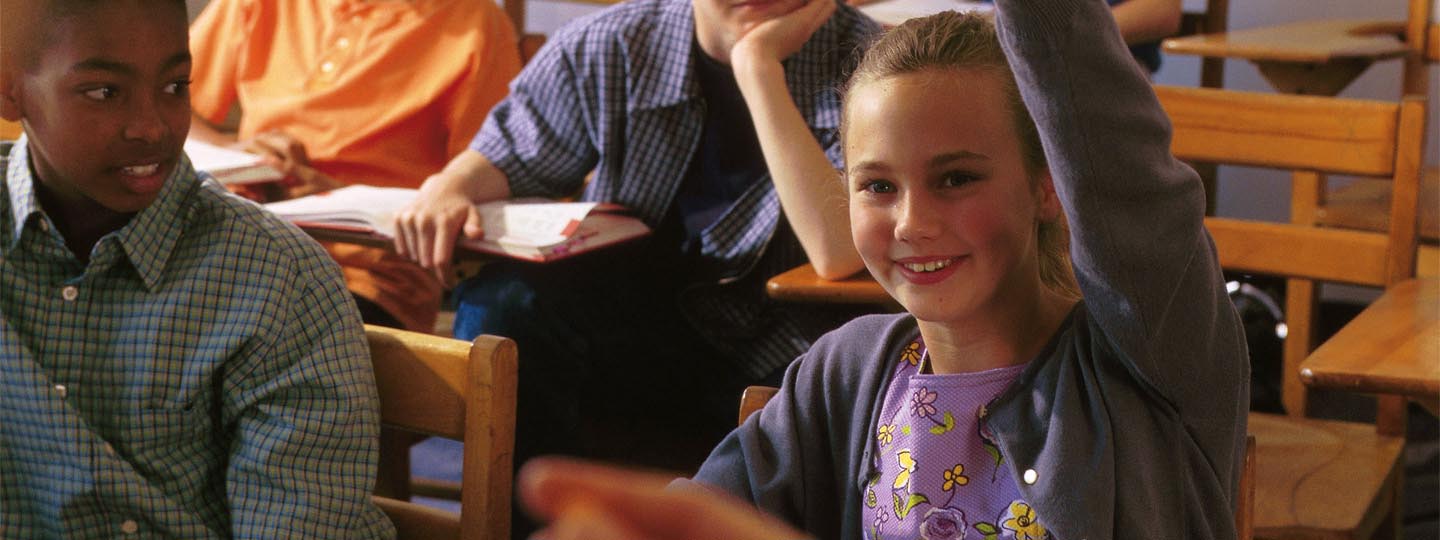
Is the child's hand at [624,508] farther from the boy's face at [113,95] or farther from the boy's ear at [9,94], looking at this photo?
the boy's ear at [9,94]

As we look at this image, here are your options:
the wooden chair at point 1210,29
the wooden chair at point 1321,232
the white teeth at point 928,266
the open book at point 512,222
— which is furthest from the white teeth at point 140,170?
the wooden chair at point 1210,29

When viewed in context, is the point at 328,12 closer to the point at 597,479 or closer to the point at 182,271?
the point at 182,271

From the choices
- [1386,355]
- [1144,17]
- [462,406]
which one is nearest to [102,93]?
[462,406]

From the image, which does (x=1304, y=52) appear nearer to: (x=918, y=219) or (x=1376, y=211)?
(x=1376, y=211)

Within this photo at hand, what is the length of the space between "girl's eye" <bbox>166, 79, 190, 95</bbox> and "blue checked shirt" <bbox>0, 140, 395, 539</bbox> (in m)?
0.09

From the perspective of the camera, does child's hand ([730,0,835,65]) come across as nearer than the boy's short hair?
No

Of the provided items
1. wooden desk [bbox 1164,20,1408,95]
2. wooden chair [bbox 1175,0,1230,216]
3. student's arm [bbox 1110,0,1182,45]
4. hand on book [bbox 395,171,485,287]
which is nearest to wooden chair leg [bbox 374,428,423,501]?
hand on book [bbox 395,171,485,287]

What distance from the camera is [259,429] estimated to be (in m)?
1.31

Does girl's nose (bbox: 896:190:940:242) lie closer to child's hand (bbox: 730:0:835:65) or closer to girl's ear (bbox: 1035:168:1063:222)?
girl's ear (bbox: 1035:168:1063:222)

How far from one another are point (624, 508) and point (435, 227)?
1484 millimetres

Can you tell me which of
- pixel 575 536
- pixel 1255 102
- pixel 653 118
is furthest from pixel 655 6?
pixel 575 536

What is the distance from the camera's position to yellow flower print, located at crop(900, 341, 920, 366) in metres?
1.17

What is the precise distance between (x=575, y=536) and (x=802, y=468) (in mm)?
603

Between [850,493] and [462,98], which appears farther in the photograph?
[462,98]
